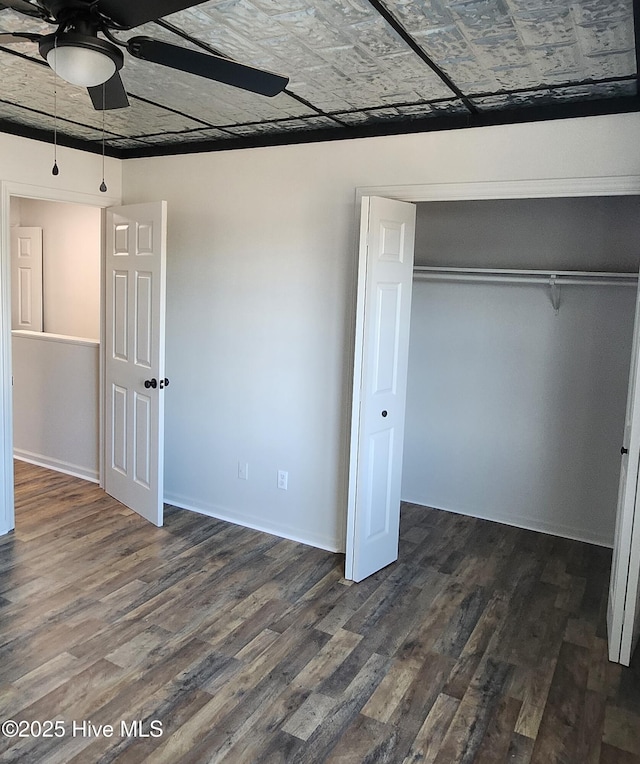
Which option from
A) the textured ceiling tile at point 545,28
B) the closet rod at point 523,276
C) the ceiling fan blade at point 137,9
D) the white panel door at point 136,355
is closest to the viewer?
the ceiling fan blade at point 137,9

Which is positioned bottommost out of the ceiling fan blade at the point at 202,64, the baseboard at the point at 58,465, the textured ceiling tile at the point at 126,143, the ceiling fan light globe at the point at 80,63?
the baseboard at the point at 58,465

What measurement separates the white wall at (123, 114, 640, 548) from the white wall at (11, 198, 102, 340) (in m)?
1.12

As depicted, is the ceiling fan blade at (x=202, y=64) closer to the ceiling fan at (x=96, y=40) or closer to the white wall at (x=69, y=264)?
the ceiling fan at (x=96, y=40)

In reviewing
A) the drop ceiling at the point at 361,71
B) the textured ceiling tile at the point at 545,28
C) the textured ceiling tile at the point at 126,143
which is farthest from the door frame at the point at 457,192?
the textured ceiling tile at the point at 126,143

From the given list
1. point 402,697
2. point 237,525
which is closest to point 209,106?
point 237,525

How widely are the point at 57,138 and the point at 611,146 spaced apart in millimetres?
3249

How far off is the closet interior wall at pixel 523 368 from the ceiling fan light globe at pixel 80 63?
3.04m

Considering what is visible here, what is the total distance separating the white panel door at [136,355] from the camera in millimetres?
3908

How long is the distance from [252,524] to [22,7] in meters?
3.16

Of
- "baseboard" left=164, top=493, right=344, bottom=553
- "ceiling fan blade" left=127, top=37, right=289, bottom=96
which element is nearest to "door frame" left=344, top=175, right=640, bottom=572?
"baseboard" left=164, top=493, right=344, bottom=553

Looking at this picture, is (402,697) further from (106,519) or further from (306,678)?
(106,519)

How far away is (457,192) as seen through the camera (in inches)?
126

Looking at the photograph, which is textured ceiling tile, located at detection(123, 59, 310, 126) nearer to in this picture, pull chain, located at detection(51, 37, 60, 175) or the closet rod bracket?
pull chain, located at detection(51, 37, 60, 175)

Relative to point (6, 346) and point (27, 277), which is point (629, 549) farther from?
point (27, 277)
